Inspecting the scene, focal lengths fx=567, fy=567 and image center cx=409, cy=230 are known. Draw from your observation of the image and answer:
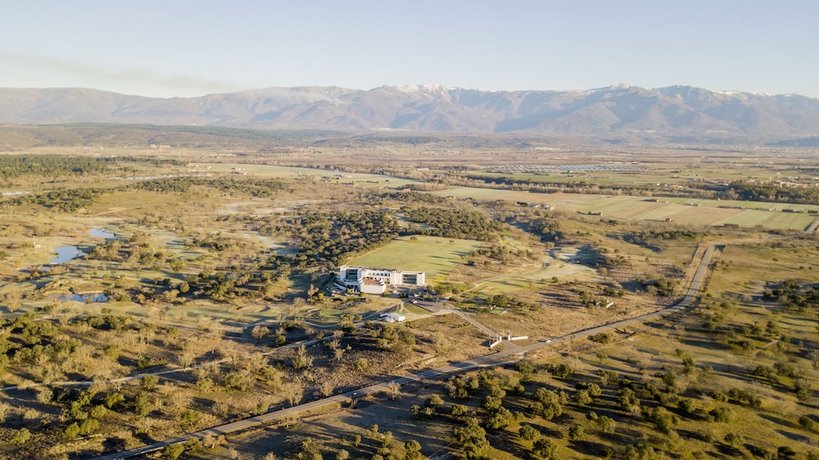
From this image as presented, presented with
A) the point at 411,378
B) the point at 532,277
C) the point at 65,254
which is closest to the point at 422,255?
the point at 532,277

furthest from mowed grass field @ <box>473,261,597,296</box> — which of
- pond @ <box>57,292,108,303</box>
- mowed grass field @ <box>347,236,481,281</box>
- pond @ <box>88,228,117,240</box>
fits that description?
pond @ <box>88,228,117,240</box>

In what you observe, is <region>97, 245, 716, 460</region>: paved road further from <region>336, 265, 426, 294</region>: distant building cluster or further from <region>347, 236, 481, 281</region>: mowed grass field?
<region>347, 236, 481, 281</region>: mowed grass field

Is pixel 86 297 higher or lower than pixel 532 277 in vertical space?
lower

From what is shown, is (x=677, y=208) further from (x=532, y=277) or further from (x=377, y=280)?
(x=377, y=280)

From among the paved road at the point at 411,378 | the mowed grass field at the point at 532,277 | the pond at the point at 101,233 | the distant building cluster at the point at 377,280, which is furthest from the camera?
the pond at the point at 101,233

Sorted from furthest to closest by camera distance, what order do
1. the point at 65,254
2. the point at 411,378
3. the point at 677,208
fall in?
the point at 677,208
the point at 65,254
the point at 411,378

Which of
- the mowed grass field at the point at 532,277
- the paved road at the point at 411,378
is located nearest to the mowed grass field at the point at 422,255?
the mowed grass field at the point at 532,277

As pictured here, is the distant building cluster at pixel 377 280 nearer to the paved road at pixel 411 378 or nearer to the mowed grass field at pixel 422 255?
the mowed grass field at pixel 422 255
